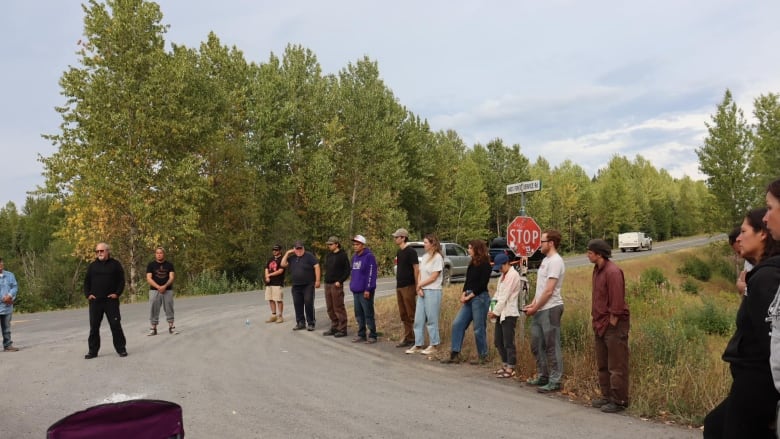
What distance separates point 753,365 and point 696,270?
43968mm

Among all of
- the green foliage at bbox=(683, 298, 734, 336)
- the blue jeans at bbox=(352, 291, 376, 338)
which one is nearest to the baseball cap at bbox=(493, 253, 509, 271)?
the blue jeans at bbox=(352, 291, 376, 338)

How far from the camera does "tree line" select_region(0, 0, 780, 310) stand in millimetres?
26500

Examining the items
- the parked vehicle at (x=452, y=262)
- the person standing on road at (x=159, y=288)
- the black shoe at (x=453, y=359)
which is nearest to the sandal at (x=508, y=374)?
the black shoe at (x=453, y=359)

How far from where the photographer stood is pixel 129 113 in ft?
87.4

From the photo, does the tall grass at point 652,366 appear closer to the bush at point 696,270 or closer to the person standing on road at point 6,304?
the person standing on road at point 6,304

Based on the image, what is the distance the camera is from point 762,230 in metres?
3.22

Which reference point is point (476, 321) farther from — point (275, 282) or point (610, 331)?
point (275, 282)

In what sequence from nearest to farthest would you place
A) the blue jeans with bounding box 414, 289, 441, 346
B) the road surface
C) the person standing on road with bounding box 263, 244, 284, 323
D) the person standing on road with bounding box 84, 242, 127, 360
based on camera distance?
the road surface → the person standing on road with bounding box 84, 242, 127, 360 → the blue jeans with bounding box 414, 289, 441, 346 → the person standing on road with bounding box 263, 244, 284, 323

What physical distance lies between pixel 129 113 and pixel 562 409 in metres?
26.0

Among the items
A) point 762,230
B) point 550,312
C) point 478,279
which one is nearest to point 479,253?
point 478,279

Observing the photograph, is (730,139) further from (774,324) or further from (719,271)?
(774,324)

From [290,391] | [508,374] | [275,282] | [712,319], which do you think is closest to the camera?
[290,391]

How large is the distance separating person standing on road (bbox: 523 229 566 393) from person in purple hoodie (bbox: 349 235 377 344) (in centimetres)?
444

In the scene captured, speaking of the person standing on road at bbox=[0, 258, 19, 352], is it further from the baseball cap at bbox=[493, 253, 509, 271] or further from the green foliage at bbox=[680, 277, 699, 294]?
the green foliage at bbox=[680, 277, 699, 294]
